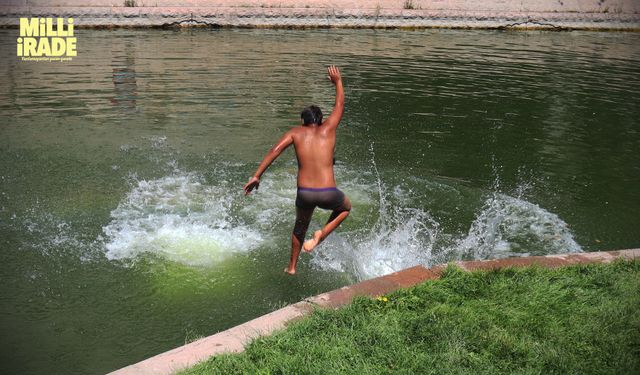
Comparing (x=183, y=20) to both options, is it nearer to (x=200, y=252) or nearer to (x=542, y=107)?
(x=542, y=107)

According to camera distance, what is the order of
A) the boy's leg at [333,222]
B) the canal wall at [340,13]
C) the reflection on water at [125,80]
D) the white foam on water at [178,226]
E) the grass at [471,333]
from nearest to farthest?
the grass at [471,333] → the boy's leg at [333,222] → the white foam on water at [178,226] → the reflection on water at [125,80] → the canal wall at [340,13]

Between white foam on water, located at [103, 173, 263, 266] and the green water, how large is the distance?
3 centimetres

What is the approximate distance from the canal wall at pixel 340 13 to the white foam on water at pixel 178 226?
1801 cm

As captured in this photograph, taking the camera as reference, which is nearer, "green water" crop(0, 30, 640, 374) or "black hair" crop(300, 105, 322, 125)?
"green water" crop(0, 30, 640, 374)

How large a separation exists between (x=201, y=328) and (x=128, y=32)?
2093cm

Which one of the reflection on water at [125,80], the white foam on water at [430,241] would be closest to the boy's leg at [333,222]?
the white foam on water at [430,241]

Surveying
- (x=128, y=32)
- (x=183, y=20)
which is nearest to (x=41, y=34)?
(x=128, y=32)

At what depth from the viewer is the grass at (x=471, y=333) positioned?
13.3 ft

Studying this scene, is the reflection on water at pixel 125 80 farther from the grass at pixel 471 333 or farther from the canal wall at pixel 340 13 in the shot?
A: the grass at pixel 471 333

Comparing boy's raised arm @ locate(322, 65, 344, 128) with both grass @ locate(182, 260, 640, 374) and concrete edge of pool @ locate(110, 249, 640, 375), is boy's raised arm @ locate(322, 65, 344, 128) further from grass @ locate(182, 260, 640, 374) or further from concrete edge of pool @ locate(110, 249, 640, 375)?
grass @ locate(182, 260, 640, 374)

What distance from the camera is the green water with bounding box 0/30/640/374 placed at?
5.78 meters

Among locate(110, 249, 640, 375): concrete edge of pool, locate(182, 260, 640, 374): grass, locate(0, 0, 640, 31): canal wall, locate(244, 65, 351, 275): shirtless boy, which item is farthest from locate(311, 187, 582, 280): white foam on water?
locate(0, 0, 640, 31): canal wall

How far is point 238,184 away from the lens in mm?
9102

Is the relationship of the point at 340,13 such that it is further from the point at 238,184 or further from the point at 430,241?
the point at 430,241
